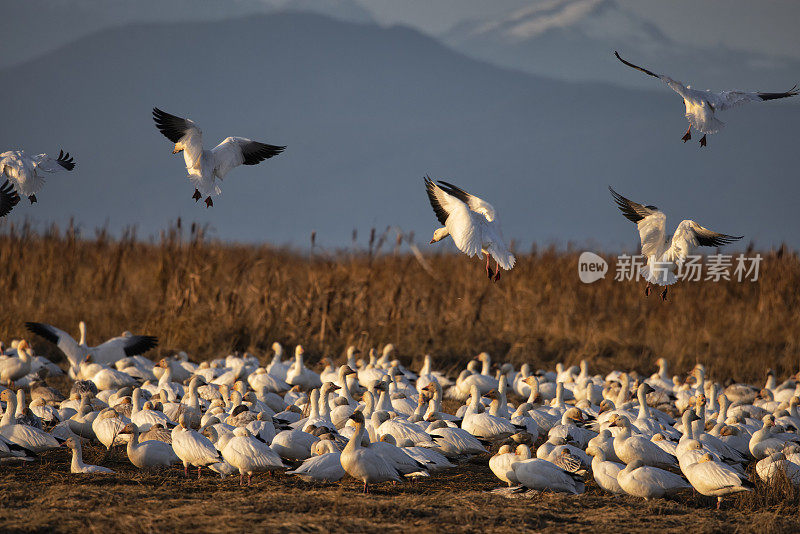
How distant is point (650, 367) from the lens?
13.8 metres

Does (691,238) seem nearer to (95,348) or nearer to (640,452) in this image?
(640,452)

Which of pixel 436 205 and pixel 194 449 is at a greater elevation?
pixel 436 205

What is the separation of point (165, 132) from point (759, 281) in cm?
1400

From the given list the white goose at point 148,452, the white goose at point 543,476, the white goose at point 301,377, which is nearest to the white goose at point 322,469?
the white goose at point 148,452

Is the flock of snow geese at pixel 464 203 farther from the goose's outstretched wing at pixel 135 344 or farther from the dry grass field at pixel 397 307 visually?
the goose's outstretched wing at pixel 135 344

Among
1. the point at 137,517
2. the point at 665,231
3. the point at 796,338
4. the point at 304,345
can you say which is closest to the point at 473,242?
the point at 665,231

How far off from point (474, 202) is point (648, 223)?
144cm

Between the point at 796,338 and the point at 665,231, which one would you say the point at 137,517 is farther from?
the point at 796,338

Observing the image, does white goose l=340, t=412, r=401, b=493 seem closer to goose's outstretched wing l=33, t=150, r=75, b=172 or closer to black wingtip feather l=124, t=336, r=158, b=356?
goose's outstretched wing l=33, t=150, r=75, b=172

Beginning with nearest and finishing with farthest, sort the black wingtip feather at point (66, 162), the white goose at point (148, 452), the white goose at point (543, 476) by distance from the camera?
the white goose at point (543, 476), the white goose at point (148, 452), the black wingtip feather at point (66, 162)

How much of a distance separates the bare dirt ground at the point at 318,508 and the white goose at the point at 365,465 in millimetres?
125

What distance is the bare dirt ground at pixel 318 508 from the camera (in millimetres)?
4926

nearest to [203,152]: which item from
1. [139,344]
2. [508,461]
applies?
[508,461]

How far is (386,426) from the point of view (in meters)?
7.33
